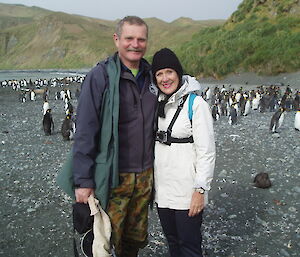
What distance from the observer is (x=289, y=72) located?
2570 cm

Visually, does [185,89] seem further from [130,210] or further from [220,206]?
[220,206]

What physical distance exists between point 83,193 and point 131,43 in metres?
1.07

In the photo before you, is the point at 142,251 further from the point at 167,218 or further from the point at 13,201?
the point at 13,201

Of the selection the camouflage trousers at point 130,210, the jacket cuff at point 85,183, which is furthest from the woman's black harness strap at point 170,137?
the jacket cuff at point 85,183

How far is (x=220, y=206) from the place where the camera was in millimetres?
4516

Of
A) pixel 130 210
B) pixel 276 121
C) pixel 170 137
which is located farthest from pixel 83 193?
pixel 276 121

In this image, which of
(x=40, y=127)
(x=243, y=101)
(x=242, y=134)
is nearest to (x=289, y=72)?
(x=243, y=101)

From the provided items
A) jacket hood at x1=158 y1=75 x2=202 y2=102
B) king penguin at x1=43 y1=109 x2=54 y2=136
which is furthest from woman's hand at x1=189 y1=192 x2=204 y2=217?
king penguin at x1=43 y1=109 x2=54 y2=136

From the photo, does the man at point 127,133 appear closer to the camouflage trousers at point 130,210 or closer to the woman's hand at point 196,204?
the camouflage trousers at point 130,210

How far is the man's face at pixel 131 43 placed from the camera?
2154 mm

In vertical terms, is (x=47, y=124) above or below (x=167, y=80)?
below

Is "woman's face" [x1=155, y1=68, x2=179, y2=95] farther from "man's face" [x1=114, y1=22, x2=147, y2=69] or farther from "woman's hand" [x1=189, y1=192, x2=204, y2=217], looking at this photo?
"woman's hand" [x1=189, y1=192, x2=204, y2=217]

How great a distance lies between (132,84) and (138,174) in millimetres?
660

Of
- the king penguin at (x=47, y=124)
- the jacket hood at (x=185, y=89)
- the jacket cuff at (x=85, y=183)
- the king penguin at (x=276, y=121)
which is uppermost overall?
the jacket hood at (x=185, y=89)
